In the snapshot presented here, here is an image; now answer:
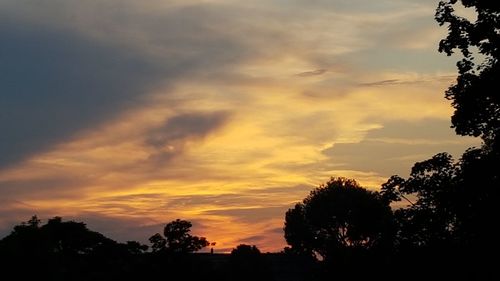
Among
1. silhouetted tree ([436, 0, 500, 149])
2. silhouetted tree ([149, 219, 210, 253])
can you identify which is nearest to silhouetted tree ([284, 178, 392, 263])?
silhouetted tree ([149, 219, 210, 253])

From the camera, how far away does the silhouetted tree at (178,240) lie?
74500 millimetres

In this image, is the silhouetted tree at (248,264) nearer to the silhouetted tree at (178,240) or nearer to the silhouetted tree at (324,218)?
the silhouetted tree at (324,218)

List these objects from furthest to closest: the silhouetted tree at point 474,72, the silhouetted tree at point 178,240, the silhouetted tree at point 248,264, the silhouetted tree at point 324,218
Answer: the silhouetted tree at point 324,218 → the silhouetted tree at point 248,264 → the silhouetted tree at point 178,240 → the silhouetted tree at point 474,72

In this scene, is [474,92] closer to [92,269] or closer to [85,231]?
[92,269]

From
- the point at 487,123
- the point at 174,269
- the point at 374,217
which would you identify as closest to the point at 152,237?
the point at 174,269

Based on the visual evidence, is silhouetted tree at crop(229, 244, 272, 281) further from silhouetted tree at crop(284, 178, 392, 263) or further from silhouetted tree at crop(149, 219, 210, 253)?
silhouetted tree at crop(149, 219, 210, 253)

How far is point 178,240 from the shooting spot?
7456cm

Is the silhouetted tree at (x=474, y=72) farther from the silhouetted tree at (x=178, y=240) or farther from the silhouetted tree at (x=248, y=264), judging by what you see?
the silhouetted tree at (x=248, y=264)

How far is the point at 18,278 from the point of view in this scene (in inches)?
2867

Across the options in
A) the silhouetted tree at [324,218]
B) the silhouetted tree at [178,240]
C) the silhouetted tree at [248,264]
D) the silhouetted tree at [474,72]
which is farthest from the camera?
the silhouetted tree at [324,218]

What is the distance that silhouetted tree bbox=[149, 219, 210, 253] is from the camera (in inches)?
2933

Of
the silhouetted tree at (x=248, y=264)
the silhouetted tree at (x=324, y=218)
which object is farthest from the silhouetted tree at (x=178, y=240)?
the silhouetted tree at (x=324, y=218)

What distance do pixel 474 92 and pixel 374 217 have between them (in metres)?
12.5

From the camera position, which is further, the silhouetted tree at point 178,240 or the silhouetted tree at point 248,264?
the silhouetted tree at point 248,264
